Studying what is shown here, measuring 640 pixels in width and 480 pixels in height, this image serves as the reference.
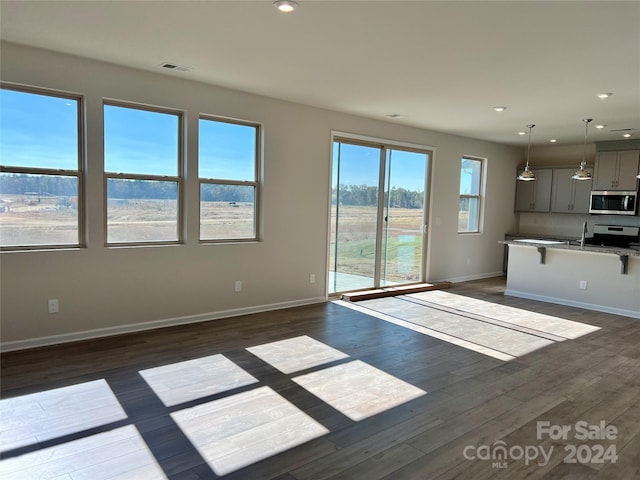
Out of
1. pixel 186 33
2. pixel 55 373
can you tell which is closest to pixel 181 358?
pixel 55 373

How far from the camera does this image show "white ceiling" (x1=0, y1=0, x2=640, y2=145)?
285 cm

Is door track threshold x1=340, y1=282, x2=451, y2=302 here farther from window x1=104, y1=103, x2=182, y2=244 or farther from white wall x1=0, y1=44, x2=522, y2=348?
window x1=104, y1=103, x2=182, y2=244

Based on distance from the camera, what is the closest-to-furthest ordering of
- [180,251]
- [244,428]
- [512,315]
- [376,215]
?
1. [244,428]
2. [180,251]
3. [512,315]
4. [376,215]

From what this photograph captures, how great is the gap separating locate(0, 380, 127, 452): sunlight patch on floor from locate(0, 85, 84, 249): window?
1.57m

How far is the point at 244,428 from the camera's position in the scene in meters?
2.71

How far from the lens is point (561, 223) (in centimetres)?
877

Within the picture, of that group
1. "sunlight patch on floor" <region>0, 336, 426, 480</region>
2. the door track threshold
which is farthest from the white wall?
"sunlight patch on floor" <region>0, 336, 426, 480</region>

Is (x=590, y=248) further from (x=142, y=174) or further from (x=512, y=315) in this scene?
(x=142, y=174)

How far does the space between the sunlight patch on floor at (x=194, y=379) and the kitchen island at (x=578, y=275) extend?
5.09 m

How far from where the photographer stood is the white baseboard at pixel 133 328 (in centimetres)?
395

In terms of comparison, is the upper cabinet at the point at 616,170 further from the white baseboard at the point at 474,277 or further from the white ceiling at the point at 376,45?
the white ceiling at the point at 376,45

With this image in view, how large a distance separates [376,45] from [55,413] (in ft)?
11.2

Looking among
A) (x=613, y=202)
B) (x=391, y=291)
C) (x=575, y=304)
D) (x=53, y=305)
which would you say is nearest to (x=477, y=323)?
(x=391, y=291)

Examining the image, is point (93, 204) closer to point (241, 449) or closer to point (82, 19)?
point (82, 19)
